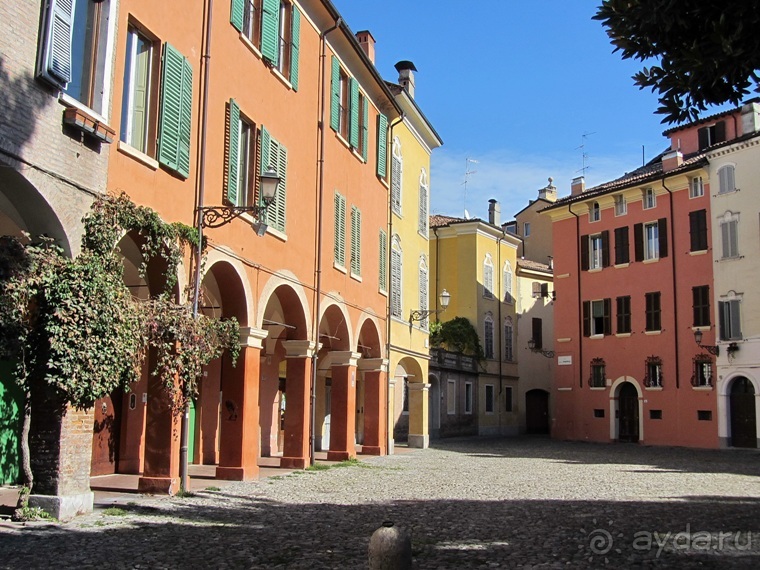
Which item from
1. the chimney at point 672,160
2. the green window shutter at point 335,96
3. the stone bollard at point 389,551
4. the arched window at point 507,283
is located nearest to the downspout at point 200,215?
the green window shutter at point 335,96

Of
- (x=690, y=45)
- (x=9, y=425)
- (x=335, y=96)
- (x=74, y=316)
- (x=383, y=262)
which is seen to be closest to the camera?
(x=690, y=45)

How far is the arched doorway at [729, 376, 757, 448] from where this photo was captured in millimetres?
31141

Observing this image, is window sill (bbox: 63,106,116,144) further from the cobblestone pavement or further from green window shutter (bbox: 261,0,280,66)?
green window shutter (bbox: 261,0,280,66)

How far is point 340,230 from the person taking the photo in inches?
781

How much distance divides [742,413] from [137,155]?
1090 inches

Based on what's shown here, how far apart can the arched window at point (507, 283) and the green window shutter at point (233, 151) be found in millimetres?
31424

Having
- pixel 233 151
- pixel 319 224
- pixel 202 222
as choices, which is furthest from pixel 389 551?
pixel 319 224

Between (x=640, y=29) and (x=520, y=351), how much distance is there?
39.8 meters

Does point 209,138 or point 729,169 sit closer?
point 209,138

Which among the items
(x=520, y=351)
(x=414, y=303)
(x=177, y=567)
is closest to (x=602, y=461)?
(x=414, y=303)

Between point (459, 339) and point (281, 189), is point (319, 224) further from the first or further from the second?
point (459, 339)

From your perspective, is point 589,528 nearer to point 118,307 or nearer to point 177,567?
point 177,567

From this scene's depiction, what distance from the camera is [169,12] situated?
39.8 feet

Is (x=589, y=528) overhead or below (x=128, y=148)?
below
